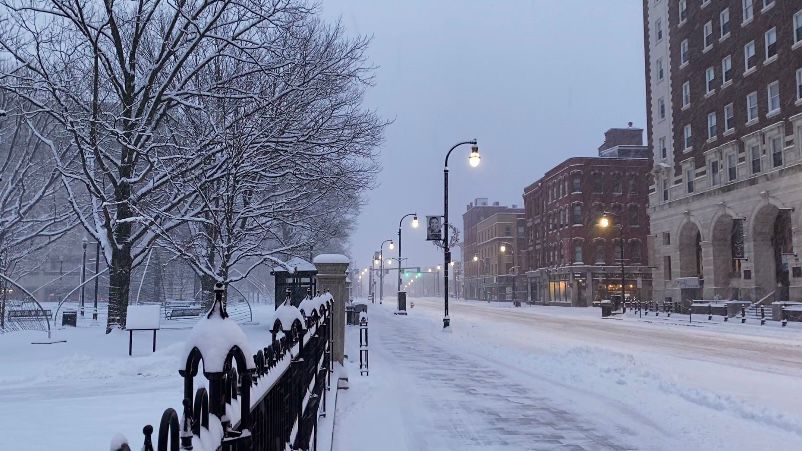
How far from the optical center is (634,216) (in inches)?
2798

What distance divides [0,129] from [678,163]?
45439 mm

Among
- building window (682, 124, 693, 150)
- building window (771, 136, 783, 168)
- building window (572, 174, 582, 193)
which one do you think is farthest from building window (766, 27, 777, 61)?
building window (572, 174, 582, 193)

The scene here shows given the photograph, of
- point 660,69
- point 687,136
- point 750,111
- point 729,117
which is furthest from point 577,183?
point 750,111

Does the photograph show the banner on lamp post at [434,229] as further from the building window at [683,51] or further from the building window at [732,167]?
the building window at [683,51]

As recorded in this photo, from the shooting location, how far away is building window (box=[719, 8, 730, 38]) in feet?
143

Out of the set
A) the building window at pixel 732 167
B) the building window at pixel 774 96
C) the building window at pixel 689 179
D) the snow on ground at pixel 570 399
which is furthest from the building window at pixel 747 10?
the snow on ground at pixel 570 399

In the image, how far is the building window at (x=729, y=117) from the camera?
4291cm

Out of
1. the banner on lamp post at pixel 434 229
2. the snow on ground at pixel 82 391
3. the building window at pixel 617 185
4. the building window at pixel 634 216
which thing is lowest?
the snow on ground at pixel 82 391

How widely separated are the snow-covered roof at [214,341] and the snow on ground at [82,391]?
441 centimetres

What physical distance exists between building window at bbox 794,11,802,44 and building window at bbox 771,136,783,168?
18.6 feet

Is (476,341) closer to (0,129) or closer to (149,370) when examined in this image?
(149,370)

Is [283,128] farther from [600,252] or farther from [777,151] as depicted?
[600,252]

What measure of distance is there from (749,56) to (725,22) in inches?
166

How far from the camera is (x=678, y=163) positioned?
49.5 m
